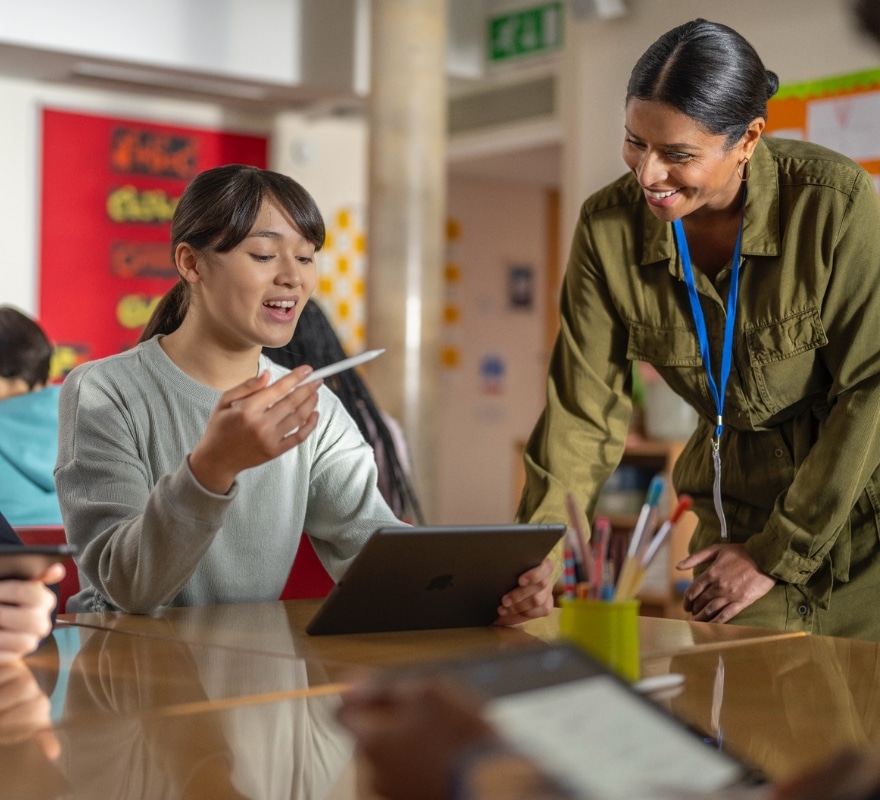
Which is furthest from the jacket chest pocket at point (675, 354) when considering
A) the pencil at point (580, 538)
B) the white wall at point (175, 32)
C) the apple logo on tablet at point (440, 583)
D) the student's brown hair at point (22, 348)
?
the white wall at point (175, 32)

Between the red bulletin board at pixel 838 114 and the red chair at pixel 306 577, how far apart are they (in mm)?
3124

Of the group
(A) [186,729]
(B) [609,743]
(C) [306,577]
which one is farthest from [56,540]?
(B) [609,743]

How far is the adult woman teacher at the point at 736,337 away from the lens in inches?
70.1

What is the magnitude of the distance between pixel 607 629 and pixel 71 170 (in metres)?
6.09

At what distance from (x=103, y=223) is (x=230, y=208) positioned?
17.1 ft

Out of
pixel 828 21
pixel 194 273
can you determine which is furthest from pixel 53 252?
pixel 194 273

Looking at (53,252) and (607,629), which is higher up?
(53,252)

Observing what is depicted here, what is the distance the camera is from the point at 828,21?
491cm

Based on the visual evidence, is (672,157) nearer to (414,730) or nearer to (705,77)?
(705,77)

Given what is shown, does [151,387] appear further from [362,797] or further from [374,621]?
[362,797]

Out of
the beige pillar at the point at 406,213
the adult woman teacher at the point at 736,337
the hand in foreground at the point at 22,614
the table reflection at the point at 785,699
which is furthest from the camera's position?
the beige pillar at the point at 406,213

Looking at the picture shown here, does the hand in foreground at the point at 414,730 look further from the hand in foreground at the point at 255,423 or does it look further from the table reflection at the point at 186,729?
the hand in foreground at the point at 255,423

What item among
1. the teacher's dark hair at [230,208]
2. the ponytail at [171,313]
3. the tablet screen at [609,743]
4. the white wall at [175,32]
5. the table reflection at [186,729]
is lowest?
the table reflection at [186,729]

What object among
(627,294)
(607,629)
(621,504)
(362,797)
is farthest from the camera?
(621,504)
